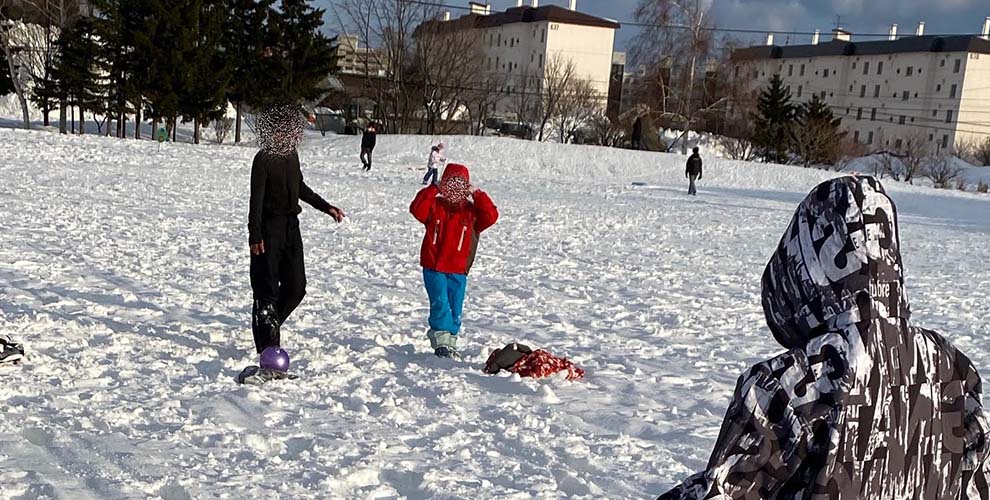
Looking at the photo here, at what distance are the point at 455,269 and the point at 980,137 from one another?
81.6m

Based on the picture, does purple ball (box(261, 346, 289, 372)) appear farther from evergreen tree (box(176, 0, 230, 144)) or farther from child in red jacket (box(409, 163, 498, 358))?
evergreen tree (box(176, 0, 230, 144))

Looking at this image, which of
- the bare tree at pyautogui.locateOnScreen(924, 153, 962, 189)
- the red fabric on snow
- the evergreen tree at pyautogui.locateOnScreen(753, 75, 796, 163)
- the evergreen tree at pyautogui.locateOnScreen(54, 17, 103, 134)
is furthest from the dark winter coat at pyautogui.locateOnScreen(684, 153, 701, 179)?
the evergreen tree at pyautogui.locateOnScreen(54, 17, 103, 134)

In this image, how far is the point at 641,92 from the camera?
54.5 meters

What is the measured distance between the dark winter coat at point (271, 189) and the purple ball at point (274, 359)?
71 centimetres

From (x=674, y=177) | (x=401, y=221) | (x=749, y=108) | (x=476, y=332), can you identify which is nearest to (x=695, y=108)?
(x=749, y=108)

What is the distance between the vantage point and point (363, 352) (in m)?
6.45

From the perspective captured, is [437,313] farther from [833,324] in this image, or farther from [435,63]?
[435,63]

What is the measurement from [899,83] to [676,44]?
39287 mm

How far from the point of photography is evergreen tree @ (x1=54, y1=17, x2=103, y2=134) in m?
39.3

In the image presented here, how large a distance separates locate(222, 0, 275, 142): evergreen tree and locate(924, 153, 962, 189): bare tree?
108 feet

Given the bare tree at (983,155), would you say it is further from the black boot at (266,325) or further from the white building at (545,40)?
the black boot at (266,325)

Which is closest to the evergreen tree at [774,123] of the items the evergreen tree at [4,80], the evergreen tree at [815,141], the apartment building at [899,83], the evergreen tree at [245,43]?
the evergreen tree at [815,141]

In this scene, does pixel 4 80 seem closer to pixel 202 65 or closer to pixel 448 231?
pixel 202 65

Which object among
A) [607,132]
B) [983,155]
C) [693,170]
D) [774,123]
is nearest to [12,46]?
[607,132]
